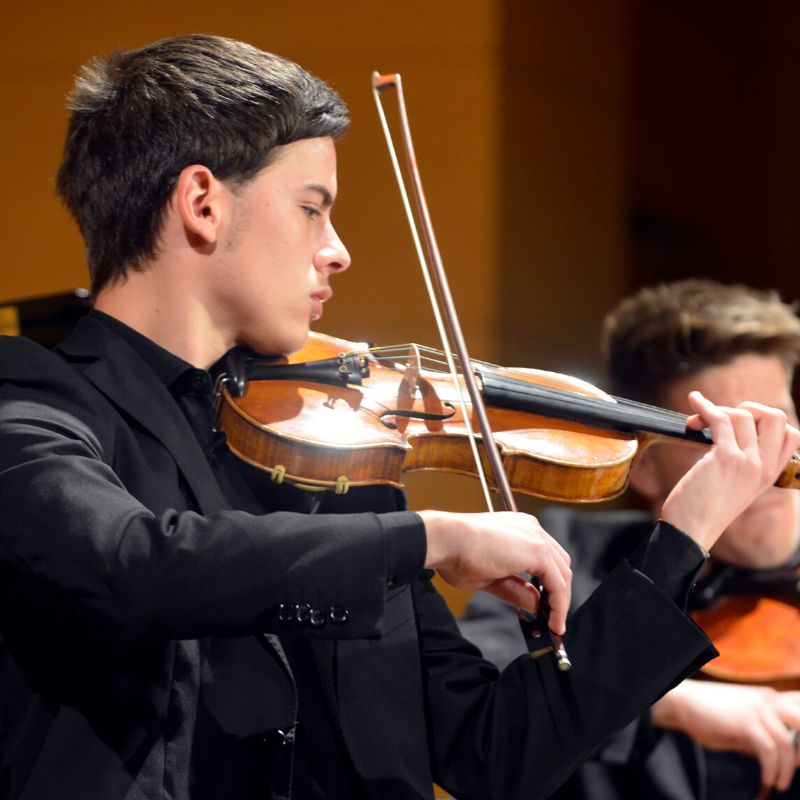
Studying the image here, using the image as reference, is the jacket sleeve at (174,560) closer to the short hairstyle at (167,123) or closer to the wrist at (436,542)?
the wrist at (436,542)

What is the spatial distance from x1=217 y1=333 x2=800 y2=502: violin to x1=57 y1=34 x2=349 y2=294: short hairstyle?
18cm

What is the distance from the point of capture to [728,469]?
118cm

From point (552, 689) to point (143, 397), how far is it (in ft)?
1.55

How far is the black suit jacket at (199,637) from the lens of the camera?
90 cm

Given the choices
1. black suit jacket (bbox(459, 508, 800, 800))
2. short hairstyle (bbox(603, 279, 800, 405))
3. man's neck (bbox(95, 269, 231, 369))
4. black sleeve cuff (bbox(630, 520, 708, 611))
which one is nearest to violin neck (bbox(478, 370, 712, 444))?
black sleeve cuff (bbox(630, 520, 708, 611))

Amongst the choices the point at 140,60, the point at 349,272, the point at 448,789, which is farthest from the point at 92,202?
the point at 349,272

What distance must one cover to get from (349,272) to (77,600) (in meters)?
1.89

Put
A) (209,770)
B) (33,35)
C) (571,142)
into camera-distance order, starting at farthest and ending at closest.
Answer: (571,142) < (33,35) < (209,770)

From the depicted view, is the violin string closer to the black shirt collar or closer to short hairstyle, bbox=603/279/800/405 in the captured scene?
the black shirt collar

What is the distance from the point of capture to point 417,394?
1.29m

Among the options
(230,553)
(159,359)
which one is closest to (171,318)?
(159,359)

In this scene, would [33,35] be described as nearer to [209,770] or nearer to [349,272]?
[349,272]

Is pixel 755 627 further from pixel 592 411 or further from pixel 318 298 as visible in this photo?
pixel 318 298

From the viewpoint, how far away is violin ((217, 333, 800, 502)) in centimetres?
113
